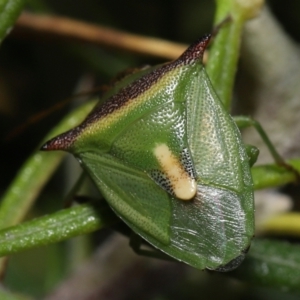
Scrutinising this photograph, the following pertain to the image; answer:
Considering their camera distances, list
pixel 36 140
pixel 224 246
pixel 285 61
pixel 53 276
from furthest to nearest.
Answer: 1. pixel 36 140
2. pixel 53 276
3. pixel 285 61
4. pixel 224 246

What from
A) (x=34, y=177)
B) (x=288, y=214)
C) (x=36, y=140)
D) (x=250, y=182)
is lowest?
(x=36, y=140)

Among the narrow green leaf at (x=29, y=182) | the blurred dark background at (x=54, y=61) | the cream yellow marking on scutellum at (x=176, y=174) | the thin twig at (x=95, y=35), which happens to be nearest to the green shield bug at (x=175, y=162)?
the cream yellow marking on scutellum at (x=176, y=174)

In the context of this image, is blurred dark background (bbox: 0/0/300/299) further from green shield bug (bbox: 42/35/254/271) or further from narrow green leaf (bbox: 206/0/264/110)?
green shield bug (bbox: 42/35/254/271)

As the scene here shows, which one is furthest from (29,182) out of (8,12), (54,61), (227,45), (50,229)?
(54,61)

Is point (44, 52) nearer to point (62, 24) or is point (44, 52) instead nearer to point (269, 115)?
point (62, 24)

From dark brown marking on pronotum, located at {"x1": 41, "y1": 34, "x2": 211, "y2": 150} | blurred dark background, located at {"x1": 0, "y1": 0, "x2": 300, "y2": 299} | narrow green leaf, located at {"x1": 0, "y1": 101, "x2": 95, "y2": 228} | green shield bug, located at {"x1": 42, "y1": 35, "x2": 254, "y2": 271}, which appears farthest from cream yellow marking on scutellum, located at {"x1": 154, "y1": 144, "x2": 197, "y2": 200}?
blurred dark background, located at {"x1": 0, "y1": 0, "x2": 300, "y2": 299}

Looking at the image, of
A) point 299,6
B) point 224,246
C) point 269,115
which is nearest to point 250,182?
point 224,246

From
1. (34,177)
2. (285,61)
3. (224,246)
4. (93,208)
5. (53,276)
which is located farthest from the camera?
(53,276)
